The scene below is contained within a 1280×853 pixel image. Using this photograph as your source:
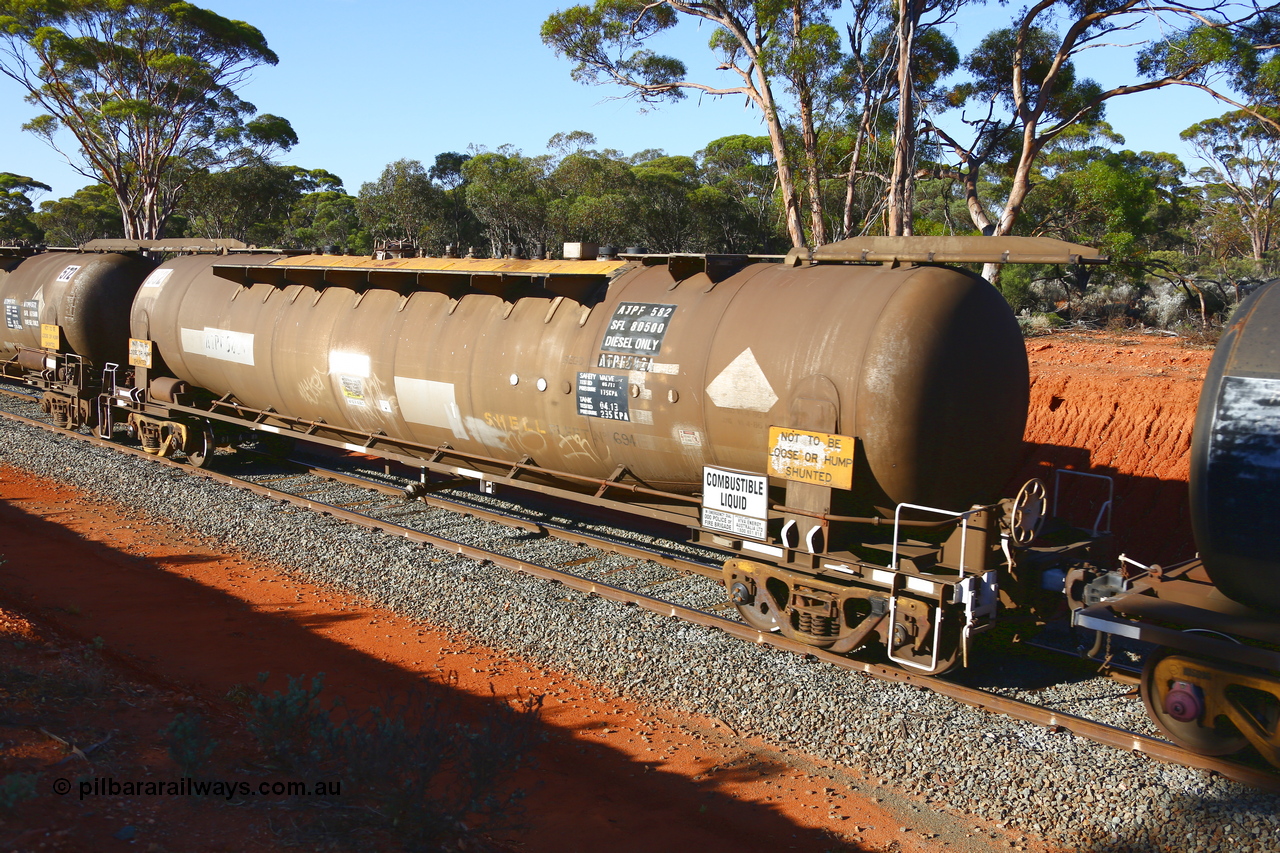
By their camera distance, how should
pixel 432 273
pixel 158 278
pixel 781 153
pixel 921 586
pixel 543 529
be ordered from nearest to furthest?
1. pixel 921 586
2. pixel 432 273
3. pixel 543 529
4. pixel 158 278
5. pixel 781 153

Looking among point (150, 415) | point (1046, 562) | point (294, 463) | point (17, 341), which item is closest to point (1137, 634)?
point (1046, 562)

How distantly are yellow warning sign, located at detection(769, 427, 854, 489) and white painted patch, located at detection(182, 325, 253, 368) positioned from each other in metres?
10.3

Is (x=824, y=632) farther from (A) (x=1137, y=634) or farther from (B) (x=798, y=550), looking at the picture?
(A) (x=1137, y=634)

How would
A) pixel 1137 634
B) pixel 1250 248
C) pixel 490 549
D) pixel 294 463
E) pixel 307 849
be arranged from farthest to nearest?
pixel 1250 248 < pixel 294 463 < pixel 490 549 < pixel 1137 634 < pixel 307 849

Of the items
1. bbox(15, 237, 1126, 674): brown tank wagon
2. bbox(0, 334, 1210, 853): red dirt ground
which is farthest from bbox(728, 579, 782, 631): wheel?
bbox(0, 334, 1210, 853): red dirt ground

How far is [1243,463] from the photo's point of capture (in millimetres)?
6387

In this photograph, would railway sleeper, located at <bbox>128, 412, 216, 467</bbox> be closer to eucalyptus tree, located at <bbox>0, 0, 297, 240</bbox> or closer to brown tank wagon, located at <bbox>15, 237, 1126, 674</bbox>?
brown tank wagon, located at <bbox>15, 237, 1126, 674</bbox>

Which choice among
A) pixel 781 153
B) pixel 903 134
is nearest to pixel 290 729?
pixel 903 134

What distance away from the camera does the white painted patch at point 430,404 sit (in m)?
11.9

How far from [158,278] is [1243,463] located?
18.3m

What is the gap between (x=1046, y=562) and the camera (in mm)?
Result: 8320

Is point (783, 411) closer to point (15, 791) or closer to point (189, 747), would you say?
point (189, 747)

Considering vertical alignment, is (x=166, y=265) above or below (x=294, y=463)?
above

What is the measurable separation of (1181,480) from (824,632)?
836cm
